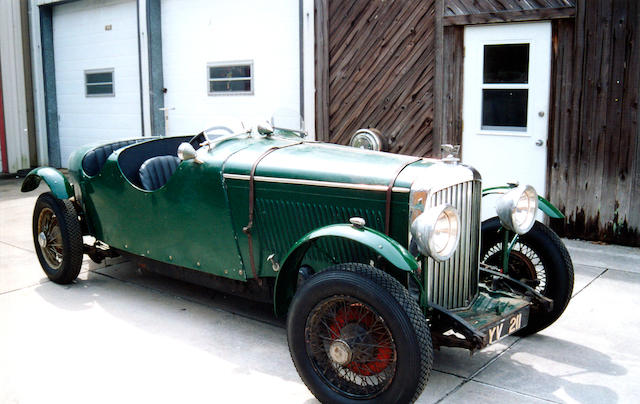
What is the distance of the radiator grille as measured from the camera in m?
3.28

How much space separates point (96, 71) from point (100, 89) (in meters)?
0.34

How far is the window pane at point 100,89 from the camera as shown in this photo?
436 inches

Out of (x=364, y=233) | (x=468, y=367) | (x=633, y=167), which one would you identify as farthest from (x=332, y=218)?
(x=633, y=167)

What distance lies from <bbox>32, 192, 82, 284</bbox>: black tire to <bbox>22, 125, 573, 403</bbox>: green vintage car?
1cm

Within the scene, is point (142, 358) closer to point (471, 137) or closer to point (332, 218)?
point (332, 218)

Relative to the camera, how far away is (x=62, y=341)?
12.5 feet

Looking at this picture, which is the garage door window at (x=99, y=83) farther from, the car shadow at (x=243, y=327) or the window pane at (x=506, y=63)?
the window pane at (x=506, y=63)

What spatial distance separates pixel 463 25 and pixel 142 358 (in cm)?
483

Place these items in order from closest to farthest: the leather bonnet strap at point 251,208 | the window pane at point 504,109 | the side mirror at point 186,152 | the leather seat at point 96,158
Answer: the leather bonnet strap at point 251,208, the side mirror at point 186,152, the leather seat at point 96,158, the window pane at point 504,109

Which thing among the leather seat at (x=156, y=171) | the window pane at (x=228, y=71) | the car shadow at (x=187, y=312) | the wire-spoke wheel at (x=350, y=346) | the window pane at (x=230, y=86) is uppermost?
the window pane at (x=228, y=71)

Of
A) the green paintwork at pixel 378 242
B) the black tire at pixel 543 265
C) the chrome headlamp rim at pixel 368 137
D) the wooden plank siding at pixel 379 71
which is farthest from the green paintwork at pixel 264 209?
the wooden plank siding at pixel 379 71

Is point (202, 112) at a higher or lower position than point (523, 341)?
higher

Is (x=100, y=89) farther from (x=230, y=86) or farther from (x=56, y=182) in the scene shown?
(x=56, y=182)

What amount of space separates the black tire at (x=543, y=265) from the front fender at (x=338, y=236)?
3.45ft
